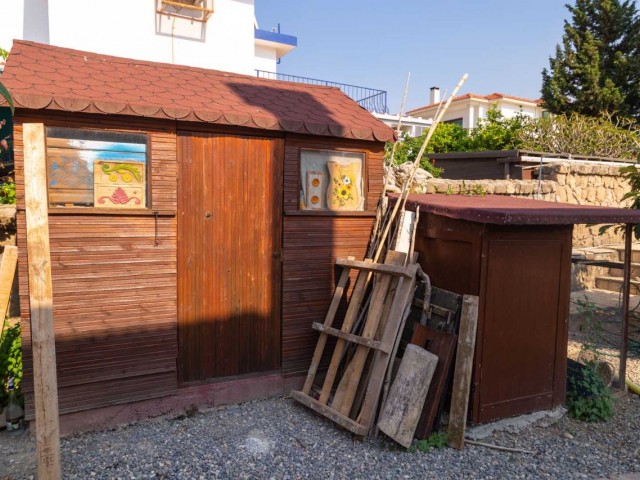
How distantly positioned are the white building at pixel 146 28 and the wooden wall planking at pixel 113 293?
896 cm

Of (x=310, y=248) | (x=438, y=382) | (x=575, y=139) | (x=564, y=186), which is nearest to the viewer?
(x=438, y=382)

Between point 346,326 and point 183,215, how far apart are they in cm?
167

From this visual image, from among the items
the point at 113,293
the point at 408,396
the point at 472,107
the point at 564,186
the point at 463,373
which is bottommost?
the point at 408,396

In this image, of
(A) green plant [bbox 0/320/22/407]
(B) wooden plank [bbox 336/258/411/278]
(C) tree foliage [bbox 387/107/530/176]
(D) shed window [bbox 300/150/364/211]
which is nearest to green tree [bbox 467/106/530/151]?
(C) tree foliage [bbox 387/107/530/176]

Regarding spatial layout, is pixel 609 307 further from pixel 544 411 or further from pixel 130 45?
pixel 130 45

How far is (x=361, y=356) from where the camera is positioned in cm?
411

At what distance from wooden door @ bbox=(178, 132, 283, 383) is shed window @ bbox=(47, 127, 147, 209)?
338mm

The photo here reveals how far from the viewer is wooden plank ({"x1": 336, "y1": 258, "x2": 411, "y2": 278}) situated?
4098mm

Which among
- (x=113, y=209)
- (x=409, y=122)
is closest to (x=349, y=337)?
(x=113, y=209)

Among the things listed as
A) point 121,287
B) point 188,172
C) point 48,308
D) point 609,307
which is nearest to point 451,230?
point 188,172

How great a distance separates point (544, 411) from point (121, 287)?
3.75 meters

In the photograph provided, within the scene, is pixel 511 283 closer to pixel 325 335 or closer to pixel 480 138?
pixel 325 335

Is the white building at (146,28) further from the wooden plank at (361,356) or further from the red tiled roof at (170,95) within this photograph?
the wooden plank at (361,356)

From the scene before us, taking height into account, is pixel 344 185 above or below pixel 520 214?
above
